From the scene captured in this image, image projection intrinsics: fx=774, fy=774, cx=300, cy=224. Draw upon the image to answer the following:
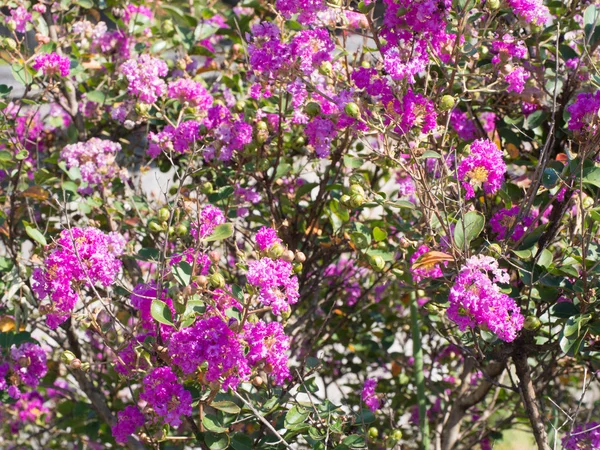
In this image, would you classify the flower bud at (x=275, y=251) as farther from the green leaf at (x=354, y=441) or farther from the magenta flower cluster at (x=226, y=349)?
the green leaf at (x=354, y=441)

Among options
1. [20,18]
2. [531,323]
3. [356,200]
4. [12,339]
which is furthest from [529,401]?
[20,18]

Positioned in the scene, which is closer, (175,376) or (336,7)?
(175,376)

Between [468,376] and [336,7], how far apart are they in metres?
1.38

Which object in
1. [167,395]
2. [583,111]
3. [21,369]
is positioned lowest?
[21,369]

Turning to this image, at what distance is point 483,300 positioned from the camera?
1.38 meters

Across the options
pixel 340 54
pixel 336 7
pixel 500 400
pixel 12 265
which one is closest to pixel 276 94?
pixel 340 54

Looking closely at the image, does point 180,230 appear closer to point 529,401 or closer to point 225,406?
point 225,406

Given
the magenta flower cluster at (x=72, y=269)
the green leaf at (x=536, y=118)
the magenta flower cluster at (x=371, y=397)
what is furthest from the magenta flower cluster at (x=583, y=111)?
the magenta flower cluster at (x=72, y=269)

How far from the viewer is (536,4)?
1.58m

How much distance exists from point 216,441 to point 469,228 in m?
0.68

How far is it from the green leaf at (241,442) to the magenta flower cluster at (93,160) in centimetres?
82

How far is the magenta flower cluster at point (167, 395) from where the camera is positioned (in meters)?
1.47

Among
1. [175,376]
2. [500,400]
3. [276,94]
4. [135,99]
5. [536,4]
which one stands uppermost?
[536,4]

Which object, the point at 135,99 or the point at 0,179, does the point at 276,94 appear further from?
the point at 0,179
